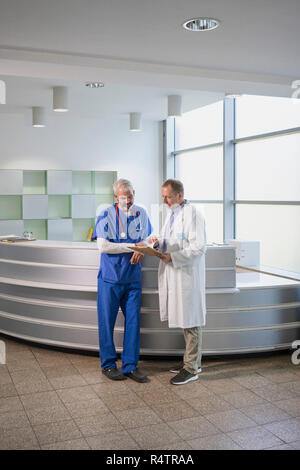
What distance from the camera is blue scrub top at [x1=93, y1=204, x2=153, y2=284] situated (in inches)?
159

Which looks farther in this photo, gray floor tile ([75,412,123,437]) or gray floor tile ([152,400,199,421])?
gray floor tile ([152,400,199,421])

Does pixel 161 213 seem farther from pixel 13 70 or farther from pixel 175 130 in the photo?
pixel 13 70

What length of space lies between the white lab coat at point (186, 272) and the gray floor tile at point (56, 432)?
117 centimetres

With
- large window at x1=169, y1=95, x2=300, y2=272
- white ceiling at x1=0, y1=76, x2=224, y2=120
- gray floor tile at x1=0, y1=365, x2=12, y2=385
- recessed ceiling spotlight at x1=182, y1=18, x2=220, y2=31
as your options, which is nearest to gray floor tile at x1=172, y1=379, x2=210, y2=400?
gray floor tile at x1=0, y1=365, x2=12, y2=385

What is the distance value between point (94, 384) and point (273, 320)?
5.63 ft

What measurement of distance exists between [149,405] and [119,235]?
135 cm

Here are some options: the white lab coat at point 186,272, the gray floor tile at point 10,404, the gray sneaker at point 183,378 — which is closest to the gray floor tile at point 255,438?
the gray sneaker at point 183,378

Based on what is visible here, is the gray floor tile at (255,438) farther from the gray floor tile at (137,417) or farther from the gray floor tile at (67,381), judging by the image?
the gray floor tile at (67,381)

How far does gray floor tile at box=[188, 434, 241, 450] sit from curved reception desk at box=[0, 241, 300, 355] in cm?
141

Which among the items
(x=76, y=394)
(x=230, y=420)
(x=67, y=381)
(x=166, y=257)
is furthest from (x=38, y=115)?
(x=230, y=420)

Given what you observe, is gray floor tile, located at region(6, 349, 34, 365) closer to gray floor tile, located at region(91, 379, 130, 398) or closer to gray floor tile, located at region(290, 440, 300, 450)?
gray floor tile, located at region(91, 379, 130, 398)

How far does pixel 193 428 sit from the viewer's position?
3184 mm

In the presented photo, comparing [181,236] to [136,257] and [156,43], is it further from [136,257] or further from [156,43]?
[156,43]

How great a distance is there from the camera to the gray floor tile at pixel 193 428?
10.2ft
